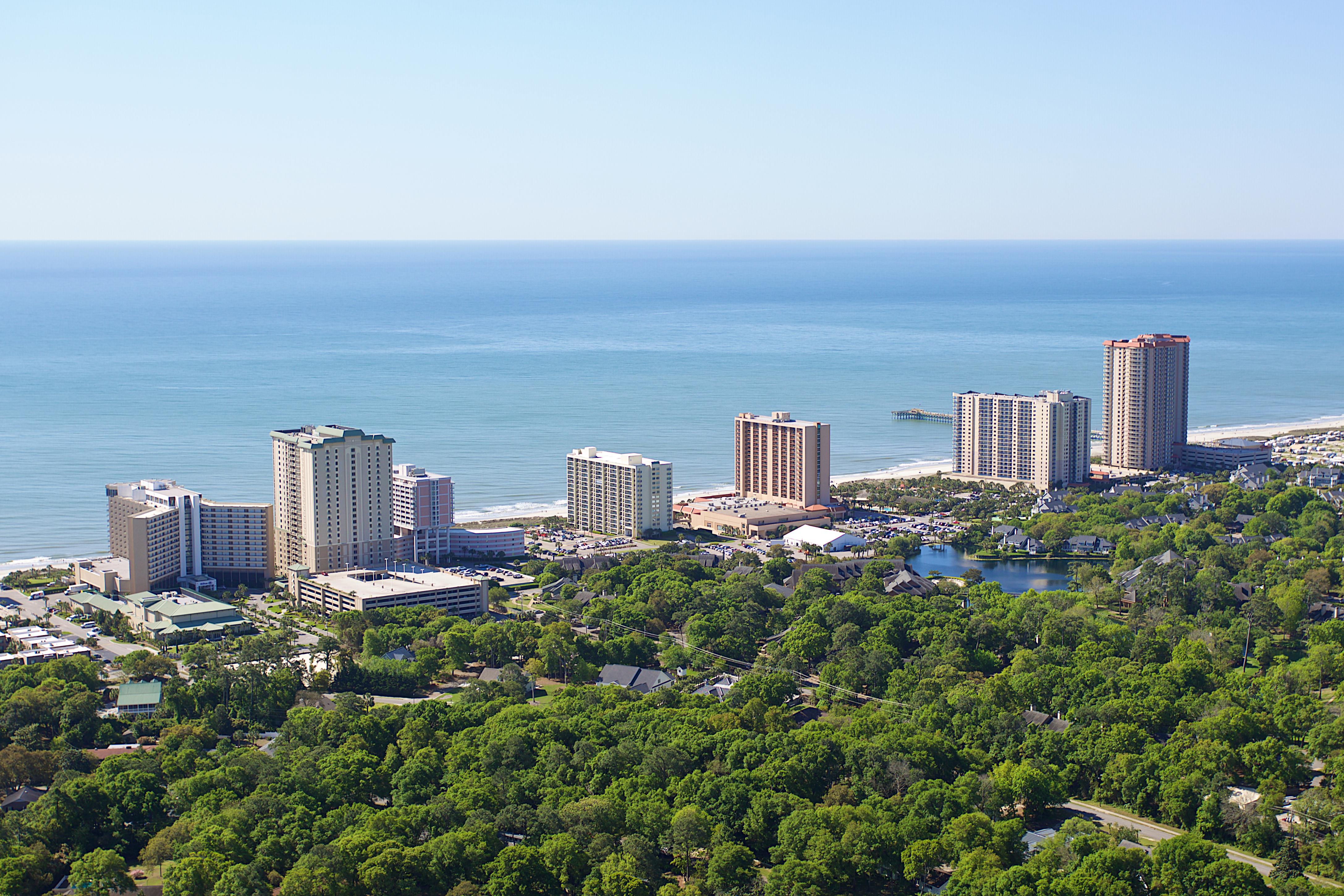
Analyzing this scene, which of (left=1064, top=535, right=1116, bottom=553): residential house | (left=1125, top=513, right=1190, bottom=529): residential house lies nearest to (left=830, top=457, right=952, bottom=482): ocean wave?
(left=1125, top=513, right=1190, bottom=529): residential house

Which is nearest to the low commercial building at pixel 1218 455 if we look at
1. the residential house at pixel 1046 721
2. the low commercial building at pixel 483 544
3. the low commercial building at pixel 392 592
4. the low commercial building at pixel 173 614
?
the low commercial building at pixel 483 544

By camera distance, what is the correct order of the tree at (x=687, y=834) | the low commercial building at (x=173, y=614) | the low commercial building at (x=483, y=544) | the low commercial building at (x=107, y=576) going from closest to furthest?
the tree at (x=687, y=834) < the low commercial building at (x=173, y=614) < the low commercial building at (x=107, y=576) < the low commercial building at (x=483, y=544)

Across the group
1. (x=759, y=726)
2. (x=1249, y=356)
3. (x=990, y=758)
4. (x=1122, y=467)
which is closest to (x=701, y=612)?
(x=759, y=726)

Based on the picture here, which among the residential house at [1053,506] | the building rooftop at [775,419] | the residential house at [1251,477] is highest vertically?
the building rooftop at [775,419]

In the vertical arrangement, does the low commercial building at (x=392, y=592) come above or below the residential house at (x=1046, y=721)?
above

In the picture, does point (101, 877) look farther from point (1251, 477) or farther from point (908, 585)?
point (1251, 477)

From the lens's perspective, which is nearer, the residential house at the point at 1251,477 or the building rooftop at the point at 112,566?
the building rooftop at the point at 112,566

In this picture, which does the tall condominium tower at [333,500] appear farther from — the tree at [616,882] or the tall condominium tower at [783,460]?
the tree at [616,882]

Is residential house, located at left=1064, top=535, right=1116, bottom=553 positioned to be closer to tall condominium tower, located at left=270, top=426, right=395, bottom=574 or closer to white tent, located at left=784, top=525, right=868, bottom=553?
white tent, located at left=784, top=525, right=868, bottom=553
